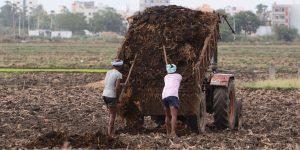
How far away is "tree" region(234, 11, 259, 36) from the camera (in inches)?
5753

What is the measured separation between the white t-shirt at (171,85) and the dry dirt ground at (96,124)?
2.82ft

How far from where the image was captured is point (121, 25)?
189 metres

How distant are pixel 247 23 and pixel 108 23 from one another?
152 ft

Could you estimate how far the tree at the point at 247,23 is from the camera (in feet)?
479

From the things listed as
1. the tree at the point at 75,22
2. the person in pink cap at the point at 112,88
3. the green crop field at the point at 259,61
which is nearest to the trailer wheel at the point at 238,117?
the person in pink cap at the point at 112,88

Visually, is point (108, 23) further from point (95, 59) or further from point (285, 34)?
point (95, 59)

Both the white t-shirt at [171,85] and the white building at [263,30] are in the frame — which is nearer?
the white t-shirt at [171,85]

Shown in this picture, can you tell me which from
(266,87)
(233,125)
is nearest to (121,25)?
(266,87)

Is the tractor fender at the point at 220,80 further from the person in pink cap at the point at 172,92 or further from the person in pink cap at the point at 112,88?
the person in pink cap at the point at 112,88

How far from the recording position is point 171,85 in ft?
48.9

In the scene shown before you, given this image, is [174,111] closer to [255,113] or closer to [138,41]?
[138,41]

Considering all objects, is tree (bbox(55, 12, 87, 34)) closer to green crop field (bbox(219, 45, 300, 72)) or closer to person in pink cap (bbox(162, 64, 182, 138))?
green crop field (bbox(219, 45, 300, 72))

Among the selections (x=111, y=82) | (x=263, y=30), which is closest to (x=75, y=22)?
(x=263, y=30)

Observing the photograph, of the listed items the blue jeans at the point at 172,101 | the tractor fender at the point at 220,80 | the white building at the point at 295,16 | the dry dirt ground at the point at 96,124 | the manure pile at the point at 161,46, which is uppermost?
the white building at the point at 295,16
